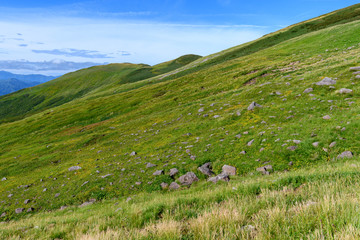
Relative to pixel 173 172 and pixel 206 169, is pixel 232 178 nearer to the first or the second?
pixel 206 169

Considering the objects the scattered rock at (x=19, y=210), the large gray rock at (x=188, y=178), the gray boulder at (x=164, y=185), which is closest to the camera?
the large gray rock at (x=188, y=178)

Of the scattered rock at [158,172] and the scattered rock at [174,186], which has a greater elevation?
the scattered rock at [158,172]

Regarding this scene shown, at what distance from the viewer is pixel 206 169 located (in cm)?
1409

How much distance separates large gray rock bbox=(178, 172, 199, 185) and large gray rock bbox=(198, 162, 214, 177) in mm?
737

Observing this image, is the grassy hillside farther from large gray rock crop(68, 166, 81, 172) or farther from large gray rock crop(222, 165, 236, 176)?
large gray rock crop(68, 166, 81, 172)

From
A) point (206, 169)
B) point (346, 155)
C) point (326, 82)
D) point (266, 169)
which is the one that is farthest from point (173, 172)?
point (326, 82)

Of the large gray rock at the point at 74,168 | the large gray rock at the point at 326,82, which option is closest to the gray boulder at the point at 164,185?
the large gray rock at the point at 74,168

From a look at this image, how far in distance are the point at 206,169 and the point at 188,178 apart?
1525 mm

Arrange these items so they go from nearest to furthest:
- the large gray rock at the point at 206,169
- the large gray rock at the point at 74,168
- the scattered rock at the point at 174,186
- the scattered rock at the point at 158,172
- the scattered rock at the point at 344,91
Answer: the scattered rock at the point at 174,186, the large gray rock at the point at 206,169, the scattered rock at the point at 158,172, the scattered rock at the point at 344,91, the large gray rock at the point at 74,168

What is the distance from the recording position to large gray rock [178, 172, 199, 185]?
13.4m

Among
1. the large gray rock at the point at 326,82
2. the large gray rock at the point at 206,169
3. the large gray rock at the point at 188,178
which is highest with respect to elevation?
the large gray rock at the point at 326,82

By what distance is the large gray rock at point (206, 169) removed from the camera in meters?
13.8

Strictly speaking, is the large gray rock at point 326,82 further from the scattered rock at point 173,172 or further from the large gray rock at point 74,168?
the large gray rock at point 74,168

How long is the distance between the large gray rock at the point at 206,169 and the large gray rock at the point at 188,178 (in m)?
0.74
